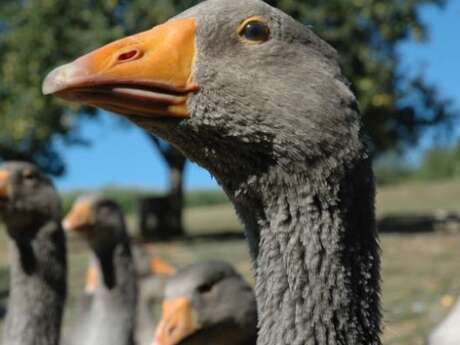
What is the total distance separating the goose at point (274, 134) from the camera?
8.05 feet

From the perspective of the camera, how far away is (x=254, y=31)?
2.55 metres

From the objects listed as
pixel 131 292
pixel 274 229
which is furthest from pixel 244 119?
pixel 131 292

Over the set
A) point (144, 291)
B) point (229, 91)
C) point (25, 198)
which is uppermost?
point (229, 91)

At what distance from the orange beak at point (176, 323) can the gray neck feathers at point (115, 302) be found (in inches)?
62.4

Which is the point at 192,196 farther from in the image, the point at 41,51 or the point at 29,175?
the point at 29,175

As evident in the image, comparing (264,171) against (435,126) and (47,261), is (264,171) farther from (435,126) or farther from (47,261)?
(435,126)

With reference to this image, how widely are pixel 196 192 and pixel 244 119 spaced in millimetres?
66239

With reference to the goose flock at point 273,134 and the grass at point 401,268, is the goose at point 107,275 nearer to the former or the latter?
the grass at point 401,268

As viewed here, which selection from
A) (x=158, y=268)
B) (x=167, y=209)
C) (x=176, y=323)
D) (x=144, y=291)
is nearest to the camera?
(x=176, y=323)

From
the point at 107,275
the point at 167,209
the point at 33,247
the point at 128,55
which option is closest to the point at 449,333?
the point at 33,247

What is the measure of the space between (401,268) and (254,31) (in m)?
14.5

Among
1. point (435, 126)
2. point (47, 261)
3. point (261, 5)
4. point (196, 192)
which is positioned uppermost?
point (261, 5)

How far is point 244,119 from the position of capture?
97.3 inches

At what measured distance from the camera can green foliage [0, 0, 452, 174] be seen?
21.3 meters
